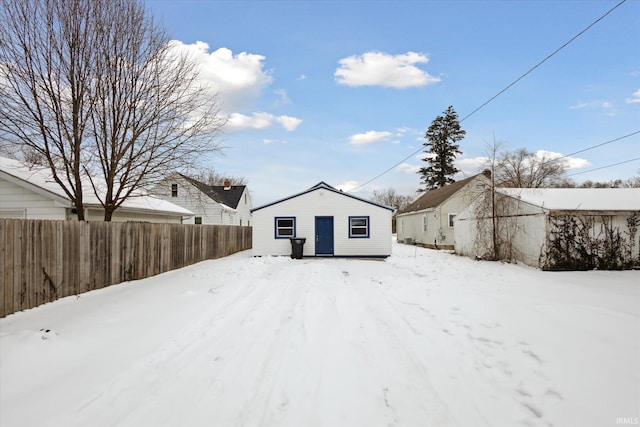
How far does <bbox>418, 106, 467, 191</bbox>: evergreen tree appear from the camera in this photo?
1490 inches

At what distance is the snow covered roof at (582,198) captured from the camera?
38.2ft

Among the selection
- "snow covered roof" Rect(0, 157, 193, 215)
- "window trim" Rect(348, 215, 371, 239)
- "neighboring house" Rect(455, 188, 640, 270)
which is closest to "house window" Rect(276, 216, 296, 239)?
"window trim" Rect(348, 215, 371, 239)

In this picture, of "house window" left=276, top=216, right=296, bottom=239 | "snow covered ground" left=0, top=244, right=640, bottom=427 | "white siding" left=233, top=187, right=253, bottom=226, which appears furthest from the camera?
"white siding" left=233, top=187, right=253, bottom=226

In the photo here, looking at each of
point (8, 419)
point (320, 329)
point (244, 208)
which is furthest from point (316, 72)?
point (244, 208)

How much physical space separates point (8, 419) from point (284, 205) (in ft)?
47.1

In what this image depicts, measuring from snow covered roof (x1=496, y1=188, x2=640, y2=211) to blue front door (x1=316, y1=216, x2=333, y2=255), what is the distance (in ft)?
26.5

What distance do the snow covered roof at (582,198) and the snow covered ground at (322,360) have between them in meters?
5.35

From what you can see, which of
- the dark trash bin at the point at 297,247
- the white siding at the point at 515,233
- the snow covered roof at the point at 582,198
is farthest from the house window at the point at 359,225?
the snow covered roof at the point at 582,198

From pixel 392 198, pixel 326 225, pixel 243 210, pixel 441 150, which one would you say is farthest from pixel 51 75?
pixel 392 198

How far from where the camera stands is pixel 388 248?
1664cm

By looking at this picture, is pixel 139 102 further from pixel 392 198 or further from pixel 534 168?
pixel 392 198

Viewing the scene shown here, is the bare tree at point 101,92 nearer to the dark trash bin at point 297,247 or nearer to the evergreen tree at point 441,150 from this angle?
the dark trash bin at point 297,247

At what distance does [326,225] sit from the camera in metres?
16.9

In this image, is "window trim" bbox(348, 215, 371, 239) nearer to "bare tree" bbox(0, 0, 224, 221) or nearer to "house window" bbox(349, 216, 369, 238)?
"house window" bbox(349, 216, 369, 238)
